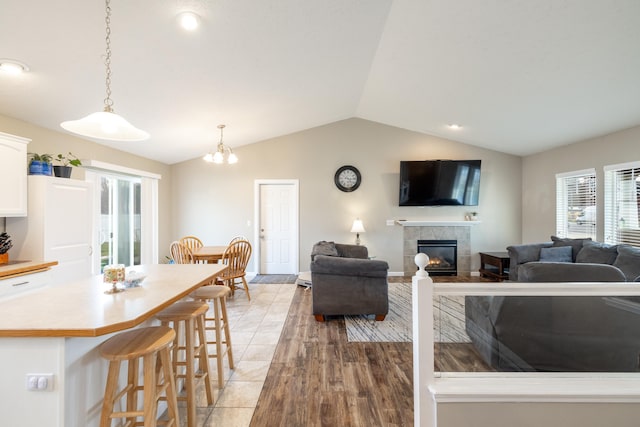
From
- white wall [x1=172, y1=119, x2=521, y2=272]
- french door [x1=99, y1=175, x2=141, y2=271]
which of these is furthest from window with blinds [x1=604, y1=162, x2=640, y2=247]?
french door [x1=99, y1=175, x2=141, y2=271]

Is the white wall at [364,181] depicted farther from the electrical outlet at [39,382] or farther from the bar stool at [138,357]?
the electrical outlet at [39,382]

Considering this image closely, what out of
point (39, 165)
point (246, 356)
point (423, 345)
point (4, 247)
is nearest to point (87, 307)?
→ point (246, 356)

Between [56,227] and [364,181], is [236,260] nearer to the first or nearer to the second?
[56,227]

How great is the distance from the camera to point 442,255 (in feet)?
19.6

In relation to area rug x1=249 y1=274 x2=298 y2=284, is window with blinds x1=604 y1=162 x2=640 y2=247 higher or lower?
higher

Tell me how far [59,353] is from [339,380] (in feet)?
5.94

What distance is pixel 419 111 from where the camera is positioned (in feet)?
16.0

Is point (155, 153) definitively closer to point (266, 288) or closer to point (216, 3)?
point (266, 288)

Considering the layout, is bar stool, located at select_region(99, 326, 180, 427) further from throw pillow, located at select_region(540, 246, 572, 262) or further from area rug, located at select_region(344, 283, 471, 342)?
throw pillow, located at select_region(540, 246, 572, 262)

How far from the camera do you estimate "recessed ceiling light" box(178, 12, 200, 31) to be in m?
2.15

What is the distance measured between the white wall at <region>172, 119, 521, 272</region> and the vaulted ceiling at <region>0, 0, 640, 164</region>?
1.38 m

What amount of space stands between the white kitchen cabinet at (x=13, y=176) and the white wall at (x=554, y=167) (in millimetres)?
6930

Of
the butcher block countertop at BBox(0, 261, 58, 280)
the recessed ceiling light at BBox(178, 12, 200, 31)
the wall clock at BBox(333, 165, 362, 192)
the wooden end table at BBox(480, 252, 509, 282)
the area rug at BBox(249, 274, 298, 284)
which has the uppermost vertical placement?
the recessed ceiling light at BBox(178, 12, 200, 31)

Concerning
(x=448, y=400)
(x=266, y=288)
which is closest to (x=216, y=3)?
(x=448, y=400)
